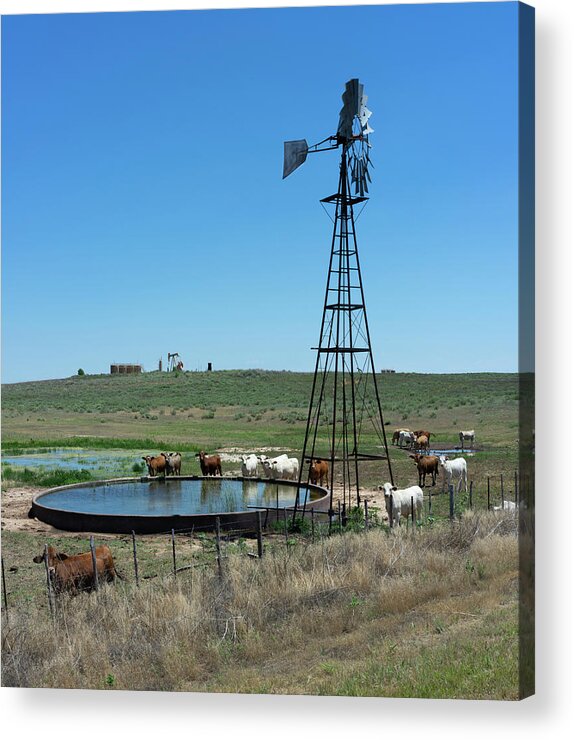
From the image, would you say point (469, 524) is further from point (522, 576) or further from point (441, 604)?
point (522, 576)

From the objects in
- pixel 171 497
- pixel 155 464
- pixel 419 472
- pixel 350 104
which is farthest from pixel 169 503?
pixel 350 104

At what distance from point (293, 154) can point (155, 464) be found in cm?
1257

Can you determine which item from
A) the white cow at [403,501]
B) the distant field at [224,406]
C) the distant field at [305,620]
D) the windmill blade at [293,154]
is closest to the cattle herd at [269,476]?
the white cow at [403,501]

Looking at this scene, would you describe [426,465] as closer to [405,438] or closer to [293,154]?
[293,154]

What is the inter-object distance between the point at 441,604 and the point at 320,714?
5.28ft

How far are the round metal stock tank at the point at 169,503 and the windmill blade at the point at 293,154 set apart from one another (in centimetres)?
561

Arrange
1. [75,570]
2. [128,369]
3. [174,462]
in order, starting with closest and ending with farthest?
[75,570]
[174,462]
[128,369]

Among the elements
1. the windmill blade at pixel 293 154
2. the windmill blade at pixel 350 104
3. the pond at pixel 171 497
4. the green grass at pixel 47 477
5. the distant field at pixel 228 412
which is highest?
the windmill blade at pixel 350 104

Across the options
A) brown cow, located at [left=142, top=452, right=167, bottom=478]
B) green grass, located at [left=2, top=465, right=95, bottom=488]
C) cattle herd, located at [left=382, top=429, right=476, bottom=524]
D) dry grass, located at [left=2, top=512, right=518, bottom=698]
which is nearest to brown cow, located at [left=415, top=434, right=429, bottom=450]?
cattle herd, located at [left=382, top=429, right=476, bottom=524]

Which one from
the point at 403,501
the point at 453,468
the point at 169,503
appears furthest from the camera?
the point at 453,468

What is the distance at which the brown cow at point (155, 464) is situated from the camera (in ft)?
67.9

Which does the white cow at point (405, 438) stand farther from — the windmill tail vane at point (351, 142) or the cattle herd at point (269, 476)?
the windmill tail vane at point (351, 142)

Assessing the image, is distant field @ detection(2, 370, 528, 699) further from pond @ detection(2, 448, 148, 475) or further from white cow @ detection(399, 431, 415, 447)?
white cow @ detection(399, 431, 415, 447)

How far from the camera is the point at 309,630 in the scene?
7.84 meters
